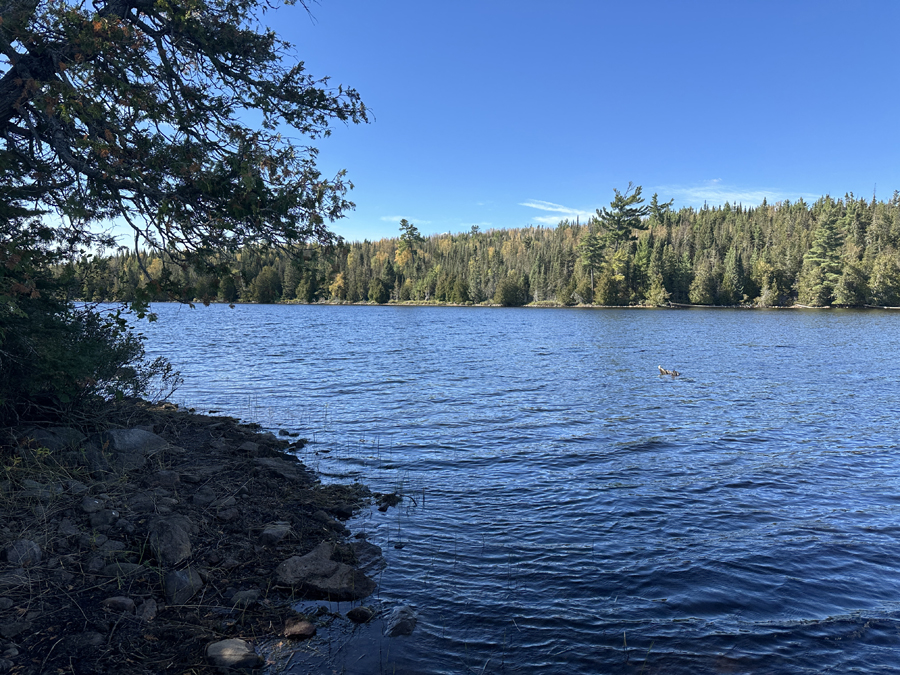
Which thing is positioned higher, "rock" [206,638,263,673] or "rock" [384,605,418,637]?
"rock" [206,638,263,673]

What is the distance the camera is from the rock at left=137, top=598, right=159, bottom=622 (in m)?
5.61

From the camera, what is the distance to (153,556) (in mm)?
6613

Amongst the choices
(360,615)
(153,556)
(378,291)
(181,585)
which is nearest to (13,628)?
(181,585)

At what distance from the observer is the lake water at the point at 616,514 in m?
6.16

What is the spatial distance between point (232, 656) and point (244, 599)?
40.9 inches

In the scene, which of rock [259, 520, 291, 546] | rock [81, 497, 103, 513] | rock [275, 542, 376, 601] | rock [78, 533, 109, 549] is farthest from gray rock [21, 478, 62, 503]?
rock [275, 542, 376, 601]

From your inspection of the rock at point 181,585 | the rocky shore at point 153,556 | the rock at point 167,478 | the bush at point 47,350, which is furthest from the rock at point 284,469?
the rock at point 181,585

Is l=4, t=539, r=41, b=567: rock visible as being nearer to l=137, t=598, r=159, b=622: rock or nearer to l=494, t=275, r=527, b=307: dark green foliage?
l=137, t=598, r=159, b=622: rock

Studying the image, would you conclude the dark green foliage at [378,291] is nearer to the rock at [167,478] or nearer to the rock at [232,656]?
the rock at [167,478]

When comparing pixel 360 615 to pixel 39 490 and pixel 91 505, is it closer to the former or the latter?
pixel 91 505

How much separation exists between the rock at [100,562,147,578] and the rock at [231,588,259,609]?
1130mm

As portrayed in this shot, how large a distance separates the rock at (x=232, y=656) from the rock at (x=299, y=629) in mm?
524

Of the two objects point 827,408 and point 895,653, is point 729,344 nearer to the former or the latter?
point 827,408

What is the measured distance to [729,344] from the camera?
1762 inches
